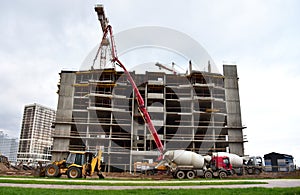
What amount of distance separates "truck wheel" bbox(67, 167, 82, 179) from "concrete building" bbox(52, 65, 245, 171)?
2232 centimetres

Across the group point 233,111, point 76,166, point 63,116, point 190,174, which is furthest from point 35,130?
point 190,174

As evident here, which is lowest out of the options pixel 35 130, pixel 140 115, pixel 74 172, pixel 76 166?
pixel 74 172

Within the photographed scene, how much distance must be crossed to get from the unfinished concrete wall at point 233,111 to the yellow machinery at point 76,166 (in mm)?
30636

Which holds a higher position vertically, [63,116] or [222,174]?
[63,116]

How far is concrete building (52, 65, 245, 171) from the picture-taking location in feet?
143

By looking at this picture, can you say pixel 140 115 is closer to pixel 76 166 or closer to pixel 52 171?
pixel 76 166

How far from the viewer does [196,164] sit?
25.8 meters

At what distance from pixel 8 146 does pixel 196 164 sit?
18467 cm

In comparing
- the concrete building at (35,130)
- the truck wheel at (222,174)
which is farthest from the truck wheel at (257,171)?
the concrete building at (35,130)

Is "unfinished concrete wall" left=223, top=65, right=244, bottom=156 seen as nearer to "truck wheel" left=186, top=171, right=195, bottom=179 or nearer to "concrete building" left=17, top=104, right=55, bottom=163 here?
"truck wheel" left=186, top=171, right=195, bottom=179

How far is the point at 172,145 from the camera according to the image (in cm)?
4544

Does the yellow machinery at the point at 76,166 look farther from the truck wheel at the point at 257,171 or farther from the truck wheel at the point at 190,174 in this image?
the truck wheel at the point at 257,171

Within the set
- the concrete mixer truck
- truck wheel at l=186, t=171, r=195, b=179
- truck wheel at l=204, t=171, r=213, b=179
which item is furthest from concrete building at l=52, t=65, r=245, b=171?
truck wheel at l=204, t=171, r=213, b=179

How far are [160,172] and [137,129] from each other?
18579 mm
